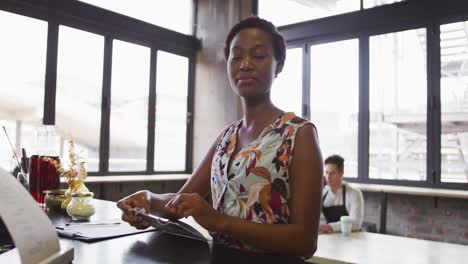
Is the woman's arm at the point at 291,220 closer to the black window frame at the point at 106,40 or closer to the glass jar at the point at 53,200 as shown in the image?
the glass jar at the point at 53,200

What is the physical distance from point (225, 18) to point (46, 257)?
5.36 meters

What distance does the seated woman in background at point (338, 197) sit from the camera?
320 centimetres

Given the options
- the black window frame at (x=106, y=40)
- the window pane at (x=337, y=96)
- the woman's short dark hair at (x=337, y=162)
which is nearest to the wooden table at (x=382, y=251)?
the woman's short dark hair at (x=337, y=162)

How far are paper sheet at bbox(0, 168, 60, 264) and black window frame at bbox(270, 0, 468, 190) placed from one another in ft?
13.8

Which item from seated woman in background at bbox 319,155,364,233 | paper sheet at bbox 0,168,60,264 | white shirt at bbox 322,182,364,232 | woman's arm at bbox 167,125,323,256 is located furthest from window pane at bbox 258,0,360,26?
paper sheet at bbox 0,168,60,264

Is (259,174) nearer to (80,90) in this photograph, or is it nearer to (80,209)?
(80,209)

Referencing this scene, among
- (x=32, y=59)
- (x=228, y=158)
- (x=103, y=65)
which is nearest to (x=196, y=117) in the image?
(x=103, y=65)

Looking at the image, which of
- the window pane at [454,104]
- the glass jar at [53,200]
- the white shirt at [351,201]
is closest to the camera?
the glass jar at [53,200]

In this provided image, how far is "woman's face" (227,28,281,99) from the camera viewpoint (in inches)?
42.6

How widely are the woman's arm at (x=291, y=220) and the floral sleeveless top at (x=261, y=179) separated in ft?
0.13

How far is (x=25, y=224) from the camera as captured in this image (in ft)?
2.25

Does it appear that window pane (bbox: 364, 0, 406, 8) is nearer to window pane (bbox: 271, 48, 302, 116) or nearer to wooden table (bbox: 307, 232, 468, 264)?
window pane (bbox: 271, 48, 302, 116)

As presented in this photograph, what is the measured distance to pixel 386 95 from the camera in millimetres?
4645

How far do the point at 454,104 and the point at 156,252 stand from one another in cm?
408
